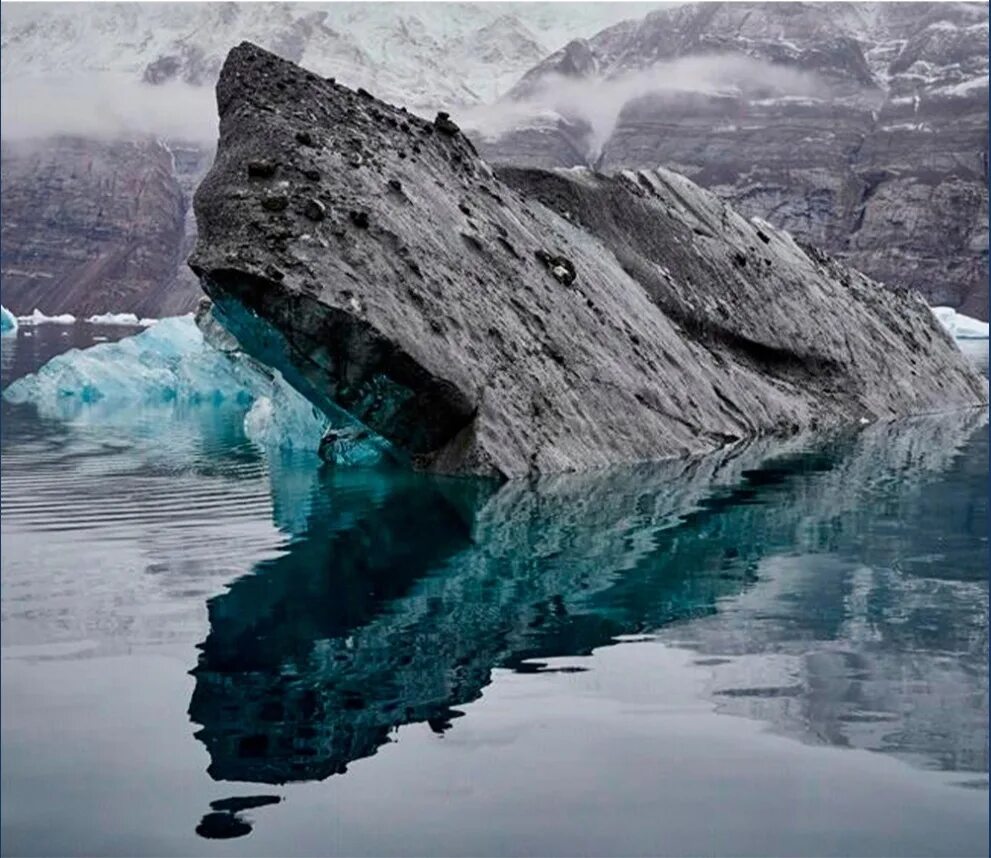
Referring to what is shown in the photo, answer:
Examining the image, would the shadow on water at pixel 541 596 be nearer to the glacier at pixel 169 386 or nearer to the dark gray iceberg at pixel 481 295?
the dark gray iceberg at pixel 481 295

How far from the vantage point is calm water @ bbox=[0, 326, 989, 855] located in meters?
7.70

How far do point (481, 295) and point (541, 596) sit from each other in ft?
44.0

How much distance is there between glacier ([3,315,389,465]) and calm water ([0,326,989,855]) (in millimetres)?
9361

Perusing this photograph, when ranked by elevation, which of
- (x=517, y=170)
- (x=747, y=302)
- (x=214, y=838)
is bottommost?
(x=214, y=838)

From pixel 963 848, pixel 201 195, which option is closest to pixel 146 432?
pixel 201 195

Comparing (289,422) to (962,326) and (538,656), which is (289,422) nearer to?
(538,656)

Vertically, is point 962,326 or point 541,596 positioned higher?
point 962,326

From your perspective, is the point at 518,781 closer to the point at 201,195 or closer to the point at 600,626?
the point at 600,626

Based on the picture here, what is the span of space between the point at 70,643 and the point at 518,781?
4.66 m

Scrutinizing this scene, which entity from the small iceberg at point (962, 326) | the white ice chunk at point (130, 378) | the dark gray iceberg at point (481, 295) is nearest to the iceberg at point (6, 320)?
the white ice chunk at point (130, 378)

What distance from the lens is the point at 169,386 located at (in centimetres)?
5038

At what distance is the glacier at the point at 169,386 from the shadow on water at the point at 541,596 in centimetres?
715

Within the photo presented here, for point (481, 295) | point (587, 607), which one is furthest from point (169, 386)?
point (587, 607)

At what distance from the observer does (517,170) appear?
35.2 meters
